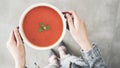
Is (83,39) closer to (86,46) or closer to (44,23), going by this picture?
(86,46)

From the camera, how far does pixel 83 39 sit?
4.12 ft

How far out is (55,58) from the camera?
1.59 meters

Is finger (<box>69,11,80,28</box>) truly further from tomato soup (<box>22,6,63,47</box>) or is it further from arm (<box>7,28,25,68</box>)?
arm (<box>7,28,25,68</box>)

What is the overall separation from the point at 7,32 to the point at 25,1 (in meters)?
0.20

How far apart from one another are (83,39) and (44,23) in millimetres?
188

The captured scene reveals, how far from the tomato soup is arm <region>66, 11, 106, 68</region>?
0.06 m

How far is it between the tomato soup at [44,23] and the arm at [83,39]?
0.06 metres

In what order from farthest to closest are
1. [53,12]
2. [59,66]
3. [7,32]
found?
1. [7,32]
2. [59,66]
3. [53,12]

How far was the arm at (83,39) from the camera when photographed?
1223mm

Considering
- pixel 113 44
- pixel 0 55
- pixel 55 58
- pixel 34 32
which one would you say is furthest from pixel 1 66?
pixel 113 44

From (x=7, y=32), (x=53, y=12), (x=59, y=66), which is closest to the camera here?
(x=53, y=12)

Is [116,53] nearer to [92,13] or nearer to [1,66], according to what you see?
[92,13]

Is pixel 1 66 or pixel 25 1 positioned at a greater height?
pixel 25 1

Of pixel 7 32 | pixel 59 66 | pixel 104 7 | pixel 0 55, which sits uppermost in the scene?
pixel 104 7
